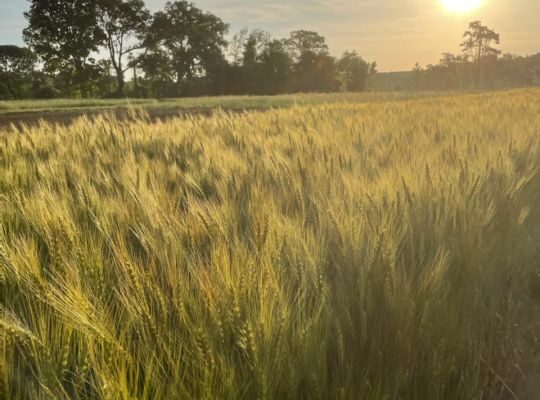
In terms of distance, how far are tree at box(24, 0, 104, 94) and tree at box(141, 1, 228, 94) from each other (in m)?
5.15

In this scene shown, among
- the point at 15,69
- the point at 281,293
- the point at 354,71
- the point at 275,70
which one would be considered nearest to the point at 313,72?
the point at 275,70

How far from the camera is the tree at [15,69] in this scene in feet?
132

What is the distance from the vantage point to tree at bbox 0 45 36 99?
132 ft

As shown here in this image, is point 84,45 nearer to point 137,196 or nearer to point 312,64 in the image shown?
point 312,64

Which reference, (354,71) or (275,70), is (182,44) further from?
(354,71)

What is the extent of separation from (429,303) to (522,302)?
725 mm

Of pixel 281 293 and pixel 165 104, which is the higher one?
pixel 165 104

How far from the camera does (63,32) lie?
31.6 metres

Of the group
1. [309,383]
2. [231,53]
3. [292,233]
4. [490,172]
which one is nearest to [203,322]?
[309,383]

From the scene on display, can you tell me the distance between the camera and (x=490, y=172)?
6.08ft

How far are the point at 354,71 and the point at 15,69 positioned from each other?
44.1 meters

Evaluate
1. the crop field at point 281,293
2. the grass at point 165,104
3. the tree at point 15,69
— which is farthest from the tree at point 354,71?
the crop field at point 281,293

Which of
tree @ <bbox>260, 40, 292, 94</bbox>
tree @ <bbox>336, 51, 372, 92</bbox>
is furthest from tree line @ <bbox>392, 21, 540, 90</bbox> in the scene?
tree @ <bbox>260, 40, 292, 94</bbox>

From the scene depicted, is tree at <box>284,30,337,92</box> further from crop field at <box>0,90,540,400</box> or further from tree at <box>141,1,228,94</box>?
crop field at <box>0,90,540,400</box>
